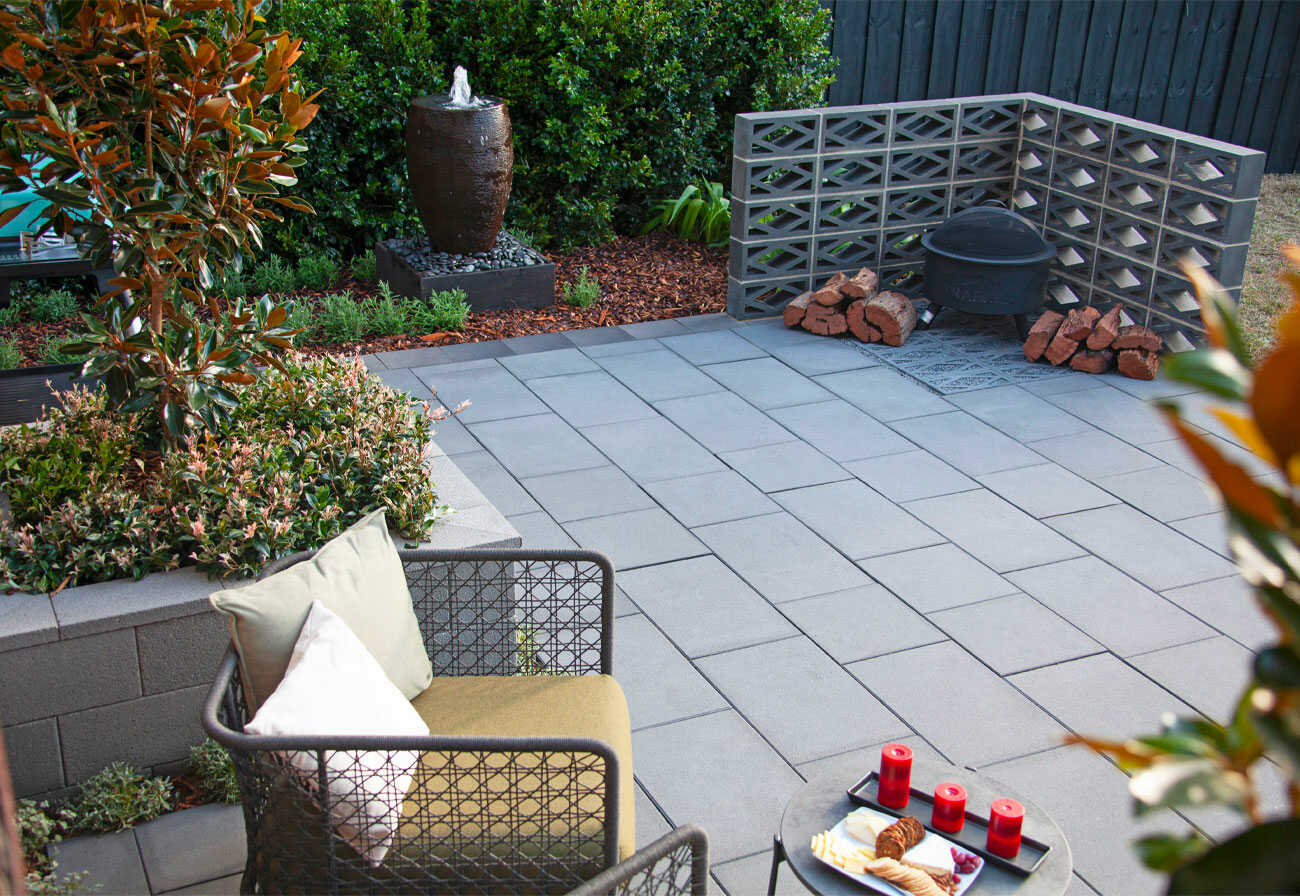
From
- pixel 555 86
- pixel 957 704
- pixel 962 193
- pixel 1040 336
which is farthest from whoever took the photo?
pixel 555 86

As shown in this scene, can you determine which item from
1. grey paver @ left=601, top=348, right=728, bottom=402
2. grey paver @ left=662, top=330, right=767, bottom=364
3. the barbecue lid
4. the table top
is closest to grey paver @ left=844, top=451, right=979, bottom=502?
grey paver @ left=601, top=348, right=728, bottom=402

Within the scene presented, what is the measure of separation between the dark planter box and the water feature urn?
301mm

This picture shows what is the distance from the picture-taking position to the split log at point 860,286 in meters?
6.65

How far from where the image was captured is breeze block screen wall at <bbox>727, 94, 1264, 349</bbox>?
6.24 m

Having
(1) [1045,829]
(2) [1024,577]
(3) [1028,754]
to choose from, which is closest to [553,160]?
(2) [1024,577]

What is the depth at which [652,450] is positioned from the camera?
5.30 meters

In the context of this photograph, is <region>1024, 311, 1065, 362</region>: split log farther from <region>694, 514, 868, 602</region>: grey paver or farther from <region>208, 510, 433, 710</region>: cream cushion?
<region>208, 510, 433, 710</region>: cream cushion

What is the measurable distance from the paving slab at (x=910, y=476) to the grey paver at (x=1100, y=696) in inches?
49.4

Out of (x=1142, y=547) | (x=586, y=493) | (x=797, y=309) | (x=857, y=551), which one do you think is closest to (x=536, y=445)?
(x=586, y=493)

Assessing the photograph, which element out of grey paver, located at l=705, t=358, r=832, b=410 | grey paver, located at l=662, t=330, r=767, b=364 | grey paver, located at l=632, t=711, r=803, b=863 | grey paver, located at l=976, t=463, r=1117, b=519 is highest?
grey paver, located at l=632, t=711, r=803, b=863

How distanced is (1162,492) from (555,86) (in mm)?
4562

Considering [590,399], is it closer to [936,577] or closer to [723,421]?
[723,421]

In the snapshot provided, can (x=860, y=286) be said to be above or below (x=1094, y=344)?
above

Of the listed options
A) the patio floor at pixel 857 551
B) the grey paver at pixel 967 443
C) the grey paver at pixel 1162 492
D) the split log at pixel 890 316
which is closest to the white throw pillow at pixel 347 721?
the patio floor at pixel 857 551
